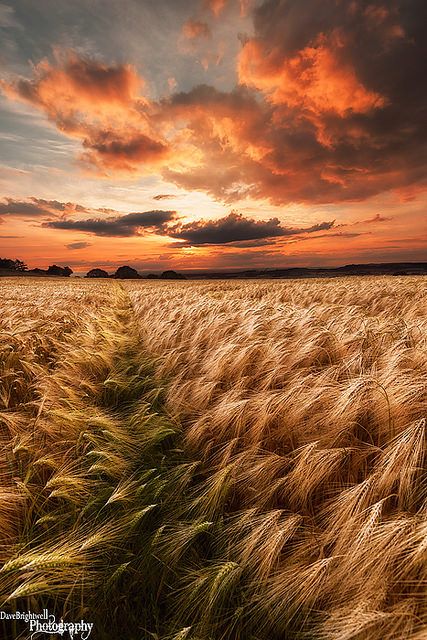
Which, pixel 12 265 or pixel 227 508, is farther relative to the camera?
pixel 12 265

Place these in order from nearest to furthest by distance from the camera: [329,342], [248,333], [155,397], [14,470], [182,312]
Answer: [14,470] < [155,397] < [329,342] < [248,333] < [182,312]

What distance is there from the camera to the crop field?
109 centimetres

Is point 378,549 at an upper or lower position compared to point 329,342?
lower

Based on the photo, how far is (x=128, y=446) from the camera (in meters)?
1.96

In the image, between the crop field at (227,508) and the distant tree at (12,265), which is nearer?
the crop field at (227,508)

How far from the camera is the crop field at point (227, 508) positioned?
1.09 metres

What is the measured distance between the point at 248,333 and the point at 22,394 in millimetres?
2314

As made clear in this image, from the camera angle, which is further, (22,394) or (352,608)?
(22,394)

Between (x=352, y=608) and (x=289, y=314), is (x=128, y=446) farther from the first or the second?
(x=289, y=314)

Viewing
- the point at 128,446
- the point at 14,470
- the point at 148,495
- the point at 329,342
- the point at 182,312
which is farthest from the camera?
the point at 182,312

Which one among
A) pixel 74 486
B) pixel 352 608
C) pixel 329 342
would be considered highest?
pixel 329 342

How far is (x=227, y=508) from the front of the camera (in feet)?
5.24

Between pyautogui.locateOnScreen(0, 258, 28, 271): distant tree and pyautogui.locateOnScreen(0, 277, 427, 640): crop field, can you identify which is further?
pyautogui.locateOnScreen(0, 258, 28, 271): distant tree

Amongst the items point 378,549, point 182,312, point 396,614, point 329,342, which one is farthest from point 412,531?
point 182,312
